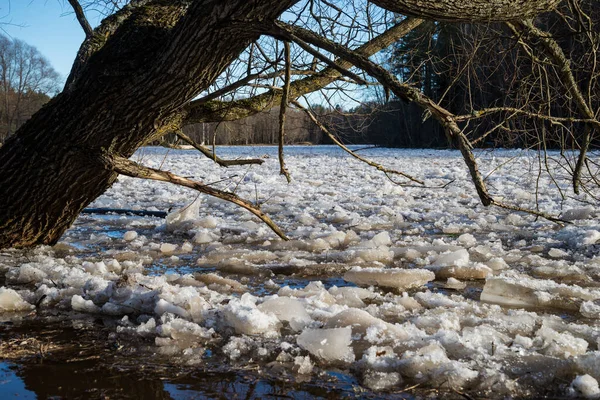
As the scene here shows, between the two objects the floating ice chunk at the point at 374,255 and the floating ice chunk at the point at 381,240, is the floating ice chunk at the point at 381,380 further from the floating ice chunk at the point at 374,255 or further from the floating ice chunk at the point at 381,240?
the floating ice chunk at the point at 381,240

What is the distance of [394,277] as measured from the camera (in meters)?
3.02

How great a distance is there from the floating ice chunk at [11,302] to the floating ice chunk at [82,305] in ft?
0.75

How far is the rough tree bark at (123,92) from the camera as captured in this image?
8.07 feet

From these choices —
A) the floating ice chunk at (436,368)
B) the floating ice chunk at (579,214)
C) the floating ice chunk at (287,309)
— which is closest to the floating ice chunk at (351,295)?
the floating ice chunk at (287,309)

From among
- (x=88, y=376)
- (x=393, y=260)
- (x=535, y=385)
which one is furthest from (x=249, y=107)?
(x=535, y=385)

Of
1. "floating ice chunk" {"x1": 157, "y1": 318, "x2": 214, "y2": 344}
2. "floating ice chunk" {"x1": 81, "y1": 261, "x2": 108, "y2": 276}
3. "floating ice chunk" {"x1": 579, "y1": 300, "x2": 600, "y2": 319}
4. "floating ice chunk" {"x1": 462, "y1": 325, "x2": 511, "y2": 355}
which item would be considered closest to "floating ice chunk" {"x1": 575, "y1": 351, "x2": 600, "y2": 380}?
"floating ice chunk" {"x1": 462, "y1": 325, "x2": 511, "y2": 355}

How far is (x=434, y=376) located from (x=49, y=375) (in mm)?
1332

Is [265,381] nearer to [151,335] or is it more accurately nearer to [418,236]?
[151,335]

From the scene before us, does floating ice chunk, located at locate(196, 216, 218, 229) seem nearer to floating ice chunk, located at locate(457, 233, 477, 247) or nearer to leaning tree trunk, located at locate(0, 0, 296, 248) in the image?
leaning tree trunk, located at locate(0, 0, 296, 248)

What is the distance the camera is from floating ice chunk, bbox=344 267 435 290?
3023mm

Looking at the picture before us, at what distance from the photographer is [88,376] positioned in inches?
72.4

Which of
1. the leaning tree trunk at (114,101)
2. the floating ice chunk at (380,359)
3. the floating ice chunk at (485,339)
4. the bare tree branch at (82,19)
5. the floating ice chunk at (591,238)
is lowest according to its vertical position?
the floating ice chunk at (380,359)

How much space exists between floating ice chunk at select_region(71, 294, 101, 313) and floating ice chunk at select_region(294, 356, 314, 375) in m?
1.15

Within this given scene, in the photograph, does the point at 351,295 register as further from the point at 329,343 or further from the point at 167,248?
the point at 167,248
